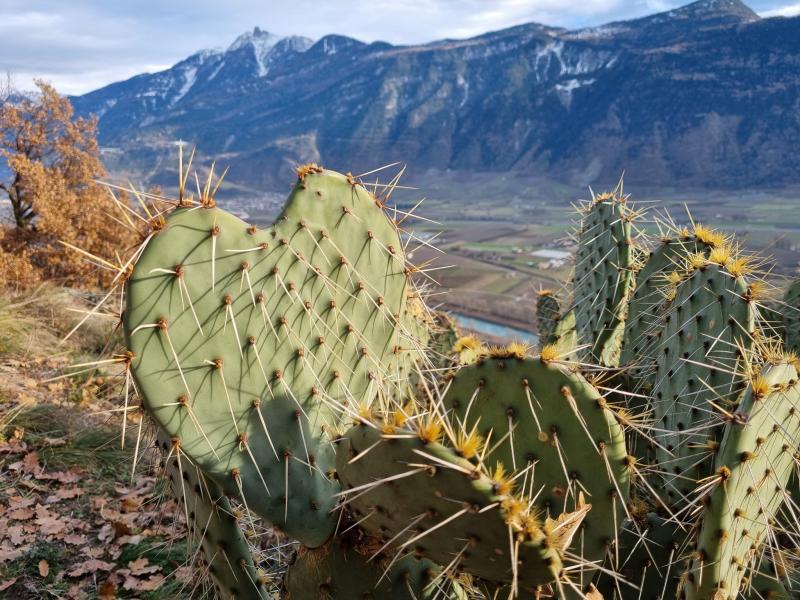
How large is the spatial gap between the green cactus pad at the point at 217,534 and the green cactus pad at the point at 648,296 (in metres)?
1.53

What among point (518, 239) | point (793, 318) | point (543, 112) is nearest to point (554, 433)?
point (793, 318)

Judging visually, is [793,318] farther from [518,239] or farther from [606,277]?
[518,239]

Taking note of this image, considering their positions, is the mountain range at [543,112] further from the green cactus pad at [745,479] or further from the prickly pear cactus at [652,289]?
the green cactus pad at [745,479]

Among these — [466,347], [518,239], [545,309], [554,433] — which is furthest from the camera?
[518,239]

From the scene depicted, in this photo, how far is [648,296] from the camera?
8.32 feet

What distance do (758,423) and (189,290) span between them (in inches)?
51.3

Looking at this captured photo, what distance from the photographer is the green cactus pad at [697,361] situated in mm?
1818

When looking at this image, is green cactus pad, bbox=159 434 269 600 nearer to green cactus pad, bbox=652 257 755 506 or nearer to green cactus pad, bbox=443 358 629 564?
green cactus pad, bbox=443 358 629 564

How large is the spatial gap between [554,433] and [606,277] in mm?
1649

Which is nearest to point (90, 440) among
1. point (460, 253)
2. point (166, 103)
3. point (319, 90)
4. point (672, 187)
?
point (460, 253)

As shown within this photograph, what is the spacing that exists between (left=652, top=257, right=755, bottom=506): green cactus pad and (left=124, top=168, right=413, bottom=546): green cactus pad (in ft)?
2.86

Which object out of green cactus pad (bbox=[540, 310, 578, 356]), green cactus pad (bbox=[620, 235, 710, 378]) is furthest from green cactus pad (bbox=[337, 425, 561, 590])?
green cactus pad (bbox=[540, 310, 578, 356])

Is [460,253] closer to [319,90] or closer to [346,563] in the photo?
[346,563]

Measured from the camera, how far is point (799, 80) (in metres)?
70.0
